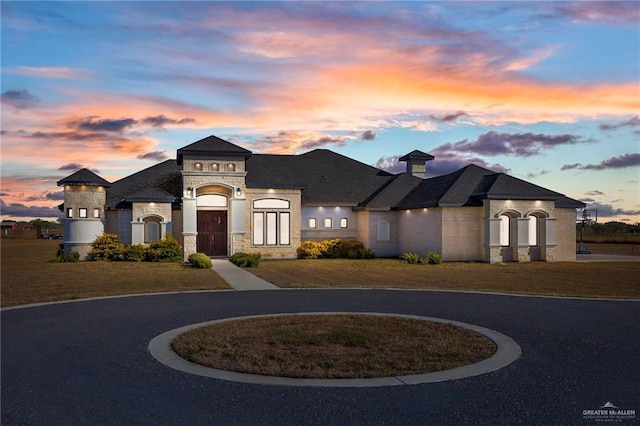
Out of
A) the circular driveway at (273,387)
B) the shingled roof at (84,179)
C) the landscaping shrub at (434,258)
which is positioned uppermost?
the shingled roof at (84,179)

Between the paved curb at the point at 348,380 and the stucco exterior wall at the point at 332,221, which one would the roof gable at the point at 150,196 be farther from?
the paved curb at the point at 348,380

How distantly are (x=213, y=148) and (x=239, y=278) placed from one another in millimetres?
13146

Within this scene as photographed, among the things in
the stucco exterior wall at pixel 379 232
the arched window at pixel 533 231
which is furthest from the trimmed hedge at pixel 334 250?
the arched window at pixel 533 231

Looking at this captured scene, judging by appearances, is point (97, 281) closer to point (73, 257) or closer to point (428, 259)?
point (73, 257)

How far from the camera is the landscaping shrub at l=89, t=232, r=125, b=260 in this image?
3266 cm

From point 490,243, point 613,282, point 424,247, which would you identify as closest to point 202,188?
point 424,247

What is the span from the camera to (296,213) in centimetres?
3559

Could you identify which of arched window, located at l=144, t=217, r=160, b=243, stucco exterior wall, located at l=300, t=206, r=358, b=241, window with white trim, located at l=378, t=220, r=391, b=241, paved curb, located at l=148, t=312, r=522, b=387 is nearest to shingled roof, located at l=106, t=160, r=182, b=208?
arched window, located at l=144, t=217, r=160, b=243

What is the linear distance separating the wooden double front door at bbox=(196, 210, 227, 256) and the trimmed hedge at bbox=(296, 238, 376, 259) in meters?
4.92

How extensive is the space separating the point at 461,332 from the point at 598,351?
252 cm

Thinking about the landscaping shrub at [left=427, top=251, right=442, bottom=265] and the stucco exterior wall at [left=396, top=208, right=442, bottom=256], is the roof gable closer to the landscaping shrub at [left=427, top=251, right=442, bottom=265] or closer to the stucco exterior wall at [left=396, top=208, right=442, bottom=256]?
the stucco exterior wall at [left=396, top=208, right=442, bottom=256]

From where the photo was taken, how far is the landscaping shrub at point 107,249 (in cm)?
3266

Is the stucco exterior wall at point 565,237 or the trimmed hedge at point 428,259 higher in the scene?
the stucco exterior wall at point 565,237

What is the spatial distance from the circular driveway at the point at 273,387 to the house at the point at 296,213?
19.2 m
